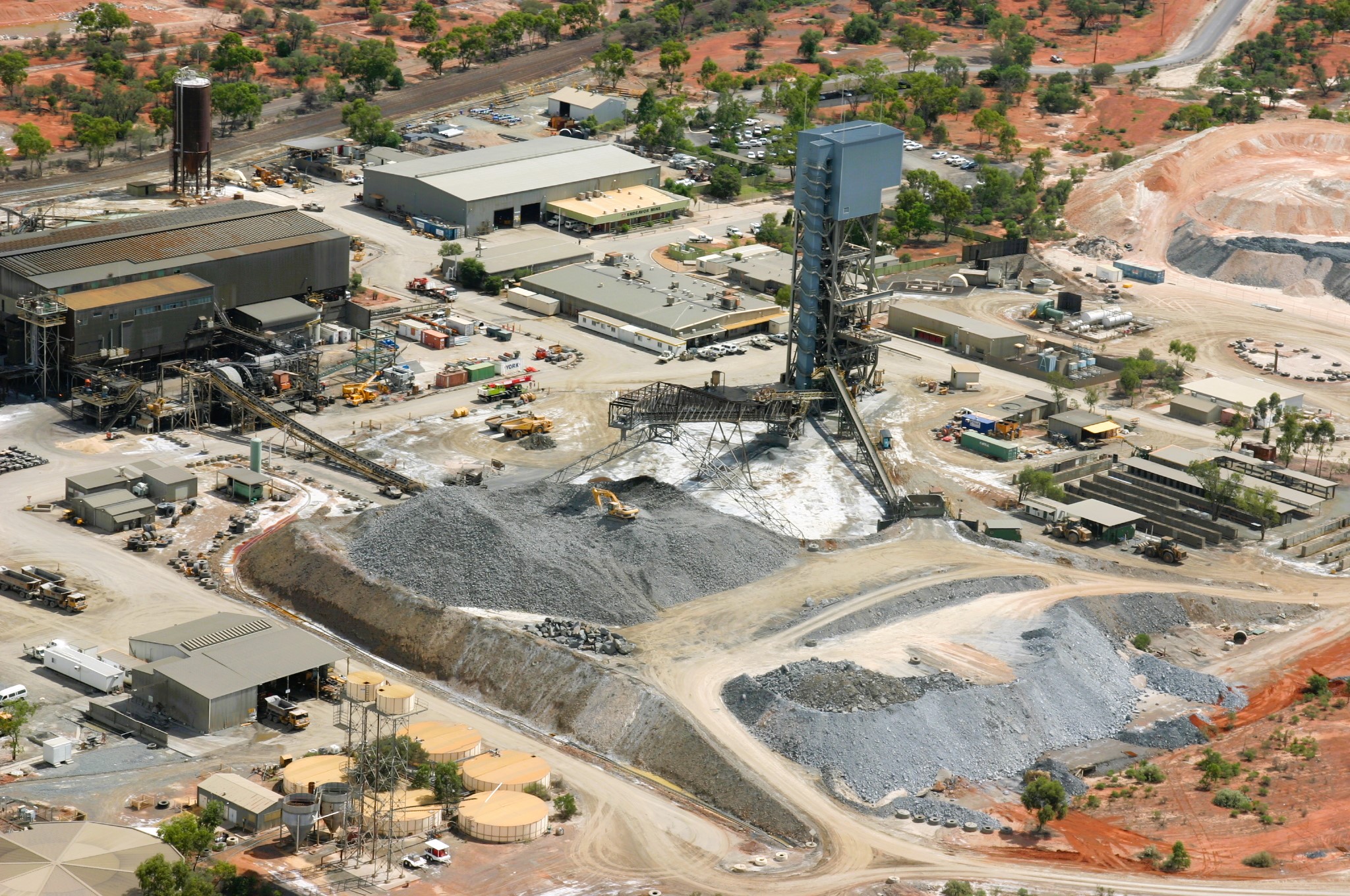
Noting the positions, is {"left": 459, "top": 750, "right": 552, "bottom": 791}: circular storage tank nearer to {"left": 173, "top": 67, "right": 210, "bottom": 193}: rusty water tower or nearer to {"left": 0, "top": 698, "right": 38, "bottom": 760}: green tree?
{"left": 0, "top": 698, "right": 38, "bottom": 760}: green tree

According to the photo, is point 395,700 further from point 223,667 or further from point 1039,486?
point 1039,486

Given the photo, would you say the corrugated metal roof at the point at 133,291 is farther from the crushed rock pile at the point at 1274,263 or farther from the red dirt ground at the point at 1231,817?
the crushed rock pile at the point at 1274,263

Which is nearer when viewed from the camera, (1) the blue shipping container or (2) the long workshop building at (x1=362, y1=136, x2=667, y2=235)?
(1) the blue shipping container

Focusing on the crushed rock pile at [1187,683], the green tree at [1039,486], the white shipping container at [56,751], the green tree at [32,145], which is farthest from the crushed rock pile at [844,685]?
the green tree at [32,145]

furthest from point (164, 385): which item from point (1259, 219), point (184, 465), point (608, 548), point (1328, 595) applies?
point (1259, 219)

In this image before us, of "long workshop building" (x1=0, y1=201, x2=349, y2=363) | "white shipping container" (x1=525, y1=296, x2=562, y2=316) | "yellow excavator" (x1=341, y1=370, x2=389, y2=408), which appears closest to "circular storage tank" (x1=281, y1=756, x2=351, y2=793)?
"yellow excavator" (x1=341, y1=370, x2=389, y2=408)
